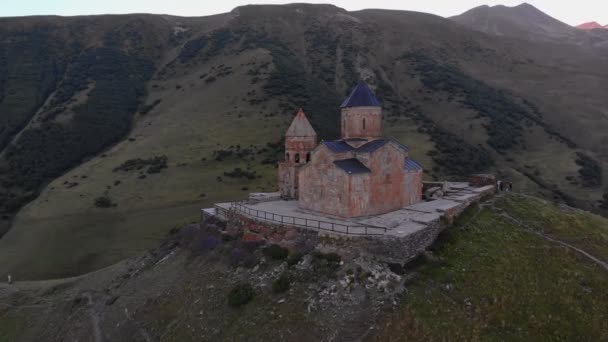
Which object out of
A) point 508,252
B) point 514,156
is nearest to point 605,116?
point 514,156

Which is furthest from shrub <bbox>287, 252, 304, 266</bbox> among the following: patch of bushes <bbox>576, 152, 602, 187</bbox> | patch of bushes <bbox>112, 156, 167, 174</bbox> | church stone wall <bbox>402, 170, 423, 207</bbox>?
patch of bushes <bbox>576, 152, 602, 187</bbox>

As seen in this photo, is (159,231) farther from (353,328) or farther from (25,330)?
(353,328)

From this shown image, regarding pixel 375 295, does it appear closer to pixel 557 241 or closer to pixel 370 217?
pixel 370 217

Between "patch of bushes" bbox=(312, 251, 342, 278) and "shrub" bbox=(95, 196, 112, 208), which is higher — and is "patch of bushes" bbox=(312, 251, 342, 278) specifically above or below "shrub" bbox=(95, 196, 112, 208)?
above

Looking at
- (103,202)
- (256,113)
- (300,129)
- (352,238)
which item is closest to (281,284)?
(352,238)

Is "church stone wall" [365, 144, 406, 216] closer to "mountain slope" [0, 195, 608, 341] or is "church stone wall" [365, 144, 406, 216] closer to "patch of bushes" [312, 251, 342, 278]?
"mountain slope" [0, 195, 608, 341]

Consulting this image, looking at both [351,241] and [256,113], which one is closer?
[351,241]
